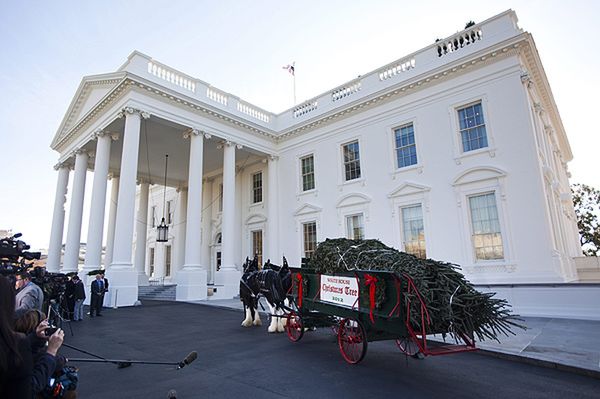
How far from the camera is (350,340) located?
529 centimetres

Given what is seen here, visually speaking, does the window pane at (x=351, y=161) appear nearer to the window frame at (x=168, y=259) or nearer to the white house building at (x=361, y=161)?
the white house building at (x=361, y=161)

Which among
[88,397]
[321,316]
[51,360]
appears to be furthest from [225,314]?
[51,360]

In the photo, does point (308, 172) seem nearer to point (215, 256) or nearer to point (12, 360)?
point (215, 256)

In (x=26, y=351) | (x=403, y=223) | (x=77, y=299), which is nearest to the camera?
(x=26, y=351)

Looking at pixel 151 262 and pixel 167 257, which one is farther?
pixel 151 262

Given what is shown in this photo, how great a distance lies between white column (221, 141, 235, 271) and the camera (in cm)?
1709

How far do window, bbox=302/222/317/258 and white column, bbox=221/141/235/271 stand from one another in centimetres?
385

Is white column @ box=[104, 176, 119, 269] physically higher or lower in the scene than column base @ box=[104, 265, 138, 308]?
higher

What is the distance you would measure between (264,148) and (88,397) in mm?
16655

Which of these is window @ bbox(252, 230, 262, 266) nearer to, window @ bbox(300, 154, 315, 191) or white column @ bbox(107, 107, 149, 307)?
window @ bbox(300, 154, 315, 191)

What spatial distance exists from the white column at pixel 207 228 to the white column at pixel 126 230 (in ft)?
31.1

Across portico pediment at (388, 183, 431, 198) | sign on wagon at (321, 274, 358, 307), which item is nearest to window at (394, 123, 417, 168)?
portico pediment at (388, 183, 431, 198)

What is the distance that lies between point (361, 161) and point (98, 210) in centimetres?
1267

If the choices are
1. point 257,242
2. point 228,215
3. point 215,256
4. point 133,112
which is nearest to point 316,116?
point 228,215
